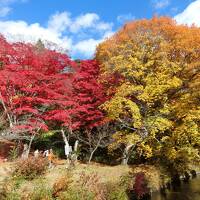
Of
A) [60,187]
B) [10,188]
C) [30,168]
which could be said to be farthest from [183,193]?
[10,188]

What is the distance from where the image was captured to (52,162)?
24188 millimetres

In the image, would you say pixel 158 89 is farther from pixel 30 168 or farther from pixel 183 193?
pixel 30 168

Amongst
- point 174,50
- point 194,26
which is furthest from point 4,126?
point 194,26

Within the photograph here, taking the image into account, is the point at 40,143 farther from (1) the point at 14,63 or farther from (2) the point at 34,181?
(2) the point at 34,181

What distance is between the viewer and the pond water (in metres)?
19.8

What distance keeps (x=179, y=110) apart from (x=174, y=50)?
6.48 meters

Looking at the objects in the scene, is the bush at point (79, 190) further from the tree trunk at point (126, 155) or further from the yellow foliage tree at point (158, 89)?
the tree trunk at point (126, 155)

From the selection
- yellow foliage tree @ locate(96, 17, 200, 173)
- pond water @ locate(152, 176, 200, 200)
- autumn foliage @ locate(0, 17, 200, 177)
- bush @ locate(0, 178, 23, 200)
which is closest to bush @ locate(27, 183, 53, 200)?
bush @ locate(0, 178, 23, 200)

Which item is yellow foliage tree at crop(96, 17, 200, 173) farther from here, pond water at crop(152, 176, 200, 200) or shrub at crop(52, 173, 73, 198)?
shrub at crop(52, 173, 73, 198)

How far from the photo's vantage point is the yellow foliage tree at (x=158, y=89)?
894 inches

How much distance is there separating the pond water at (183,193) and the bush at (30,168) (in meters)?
6.54

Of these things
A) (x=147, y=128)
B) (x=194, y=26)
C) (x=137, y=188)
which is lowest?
(x=137, y=188)

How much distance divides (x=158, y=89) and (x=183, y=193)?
700 centimetres

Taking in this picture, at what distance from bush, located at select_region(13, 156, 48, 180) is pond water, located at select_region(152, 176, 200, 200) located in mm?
6536
